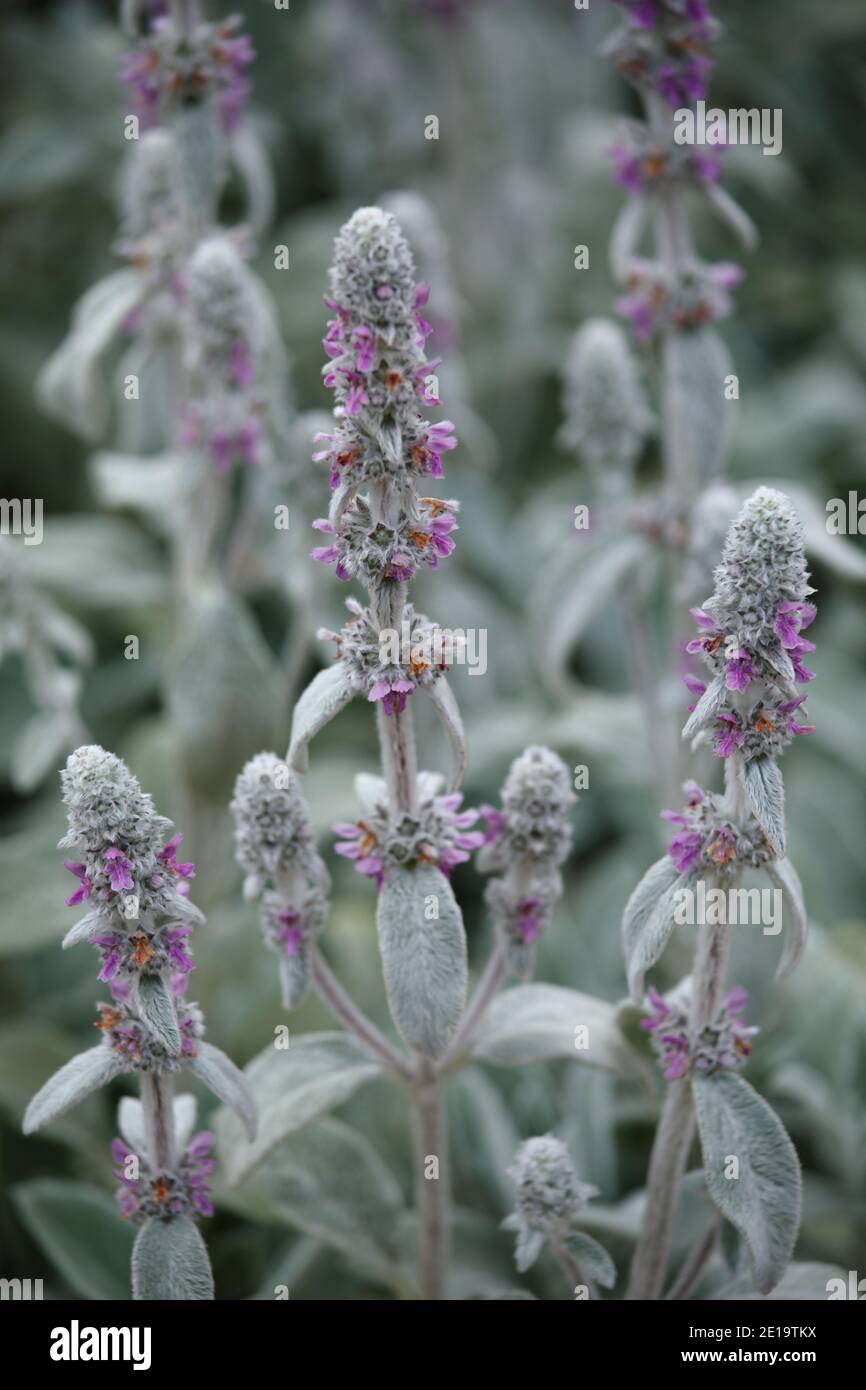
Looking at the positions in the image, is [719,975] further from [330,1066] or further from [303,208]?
[303,208]

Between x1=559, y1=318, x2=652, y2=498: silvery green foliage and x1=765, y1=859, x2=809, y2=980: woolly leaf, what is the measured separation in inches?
39.1

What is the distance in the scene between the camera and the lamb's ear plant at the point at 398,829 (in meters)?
1.13

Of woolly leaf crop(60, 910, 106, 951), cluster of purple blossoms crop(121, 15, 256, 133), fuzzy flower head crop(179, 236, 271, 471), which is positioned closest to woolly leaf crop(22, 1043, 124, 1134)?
woolly leaf crop(60, 910, 106, 951)

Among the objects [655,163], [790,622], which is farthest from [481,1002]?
[655,163]

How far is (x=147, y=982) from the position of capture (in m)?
1.21

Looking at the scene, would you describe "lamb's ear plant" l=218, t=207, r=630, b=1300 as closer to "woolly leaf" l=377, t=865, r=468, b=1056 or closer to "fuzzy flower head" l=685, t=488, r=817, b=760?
"woolly leaf" l=377, t=865, r=468, b=1056

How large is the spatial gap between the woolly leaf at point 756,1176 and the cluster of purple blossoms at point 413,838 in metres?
0.30

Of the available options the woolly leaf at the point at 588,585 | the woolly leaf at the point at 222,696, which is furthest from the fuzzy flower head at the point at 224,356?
the woolly leaf at the point at 588,585

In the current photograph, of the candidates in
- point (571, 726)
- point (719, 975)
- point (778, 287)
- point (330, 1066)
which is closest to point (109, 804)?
point (330, 1066)

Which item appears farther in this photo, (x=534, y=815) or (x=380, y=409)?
(x=534, y=815)

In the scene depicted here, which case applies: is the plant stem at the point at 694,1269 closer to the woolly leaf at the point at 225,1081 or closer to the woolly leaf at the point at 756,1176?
the woolly leaf at the point at 756,1176

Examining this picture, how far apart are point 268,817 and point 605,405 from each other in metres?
1.04

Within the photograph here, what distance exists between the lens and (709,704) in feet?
3.81

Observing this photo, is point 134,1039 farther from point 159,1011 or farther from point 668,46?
point 668,46
